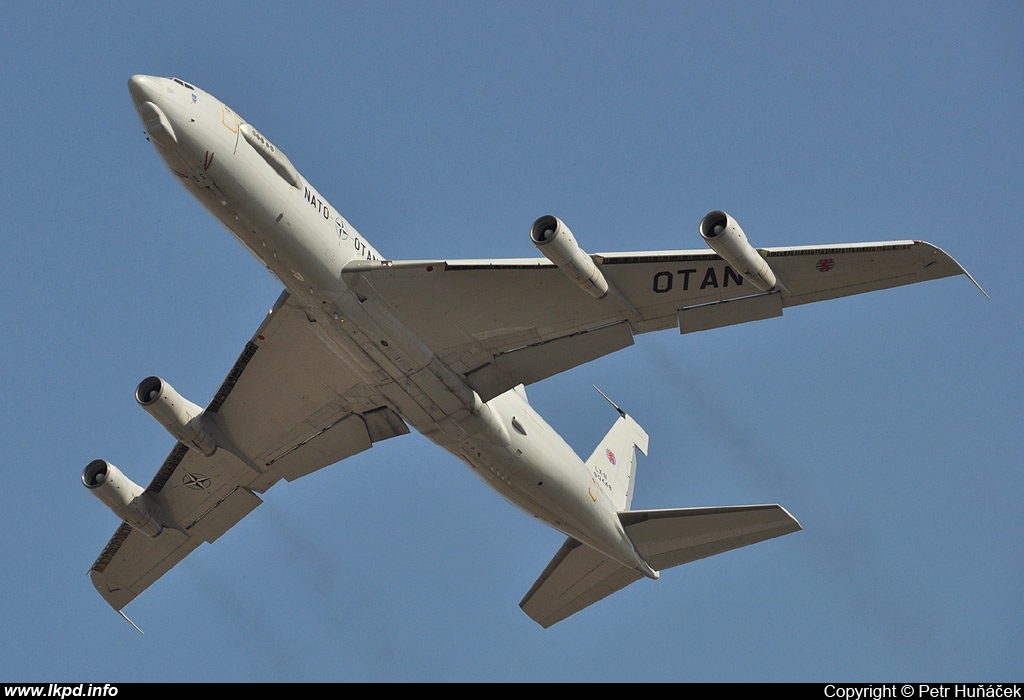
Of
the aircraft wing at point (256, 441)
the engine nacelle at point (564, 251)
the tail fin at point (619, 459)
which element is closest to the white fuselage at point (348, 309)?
the aircraft wing at point (256, 441)

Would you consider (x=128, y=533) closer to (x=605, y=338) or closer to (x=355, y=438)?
(x=355, y=438)

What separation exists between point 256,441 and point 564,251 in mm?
13077

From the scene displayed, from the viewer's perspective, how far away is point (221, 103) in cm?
2992

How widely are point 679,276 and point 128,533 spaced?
20109 millimetres

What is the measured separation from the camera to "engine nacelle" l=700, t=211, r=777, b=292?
28062 millimetres

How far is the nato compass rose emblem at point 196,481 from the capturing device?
1511 inches

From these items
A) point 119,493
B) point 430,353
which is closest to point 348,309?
point 430,353

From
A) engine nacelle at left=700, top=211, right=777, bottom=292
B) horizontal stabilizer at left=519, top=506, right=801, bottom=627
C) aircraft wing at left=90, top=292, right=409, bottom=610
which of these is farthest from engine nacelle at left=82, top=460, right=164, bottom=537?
engine nacelle at left=700, top=211, right=777, bottom=292

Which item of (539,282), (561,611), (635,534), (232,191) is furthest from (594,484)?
(232,191)

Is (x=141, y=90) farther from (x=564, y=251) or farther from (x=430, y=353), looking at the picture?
(x=564, y=251)

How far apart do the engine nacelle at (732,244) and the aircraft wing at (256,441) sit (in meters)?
10.5

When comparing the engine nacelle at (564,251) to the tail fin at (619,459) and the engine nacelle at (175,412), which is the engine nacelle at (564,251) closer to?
the tail fin at (619,459)

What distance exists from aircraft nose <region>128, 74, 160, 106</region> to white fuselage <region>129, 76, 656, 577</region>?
0.08 feet

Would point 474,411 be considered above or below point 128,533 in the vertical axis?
above
